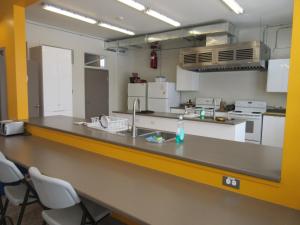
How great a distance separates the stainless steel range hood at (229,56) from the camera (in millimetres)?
4477

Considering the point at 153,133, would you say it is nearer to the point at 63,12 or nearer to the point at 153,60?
the point at 63,12

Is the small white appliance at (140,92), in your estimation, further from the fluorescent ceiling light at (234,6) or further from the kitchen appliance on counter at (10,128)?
the kitchen appliance on counter at (10,128)

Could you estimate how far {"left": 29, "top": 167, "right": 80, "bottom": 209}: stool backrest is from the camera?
1.37 m

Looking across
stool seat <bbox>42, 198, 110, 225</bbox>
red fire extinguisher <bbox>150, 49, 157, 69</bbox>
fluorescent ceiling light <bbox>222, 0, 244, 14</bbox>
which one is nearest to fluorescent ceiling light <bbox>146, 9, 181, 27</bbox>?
fluorescent ceiling light <bbox>222, 0, 244, 14</bbox>

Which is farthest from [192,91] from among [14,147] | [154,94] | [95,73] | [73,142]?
[14,147]

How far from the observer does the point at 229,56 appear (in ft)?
15.6

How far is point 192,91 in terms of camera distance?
6395 millimetres

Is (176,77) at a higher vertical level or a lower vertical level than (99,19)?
lower

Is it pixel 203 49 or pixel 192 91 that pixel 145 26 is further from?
pixel 192 91

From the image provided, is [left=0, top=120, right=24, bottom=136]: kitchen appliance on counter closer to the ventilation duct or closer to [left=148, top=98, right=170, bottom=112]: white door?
[left=148, top=98, right=170, bottom=112]: white door

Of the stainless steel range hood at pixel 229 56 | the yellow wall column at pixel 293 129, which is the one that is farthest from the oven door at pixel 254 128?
the yellow wall column at pixel 293 129

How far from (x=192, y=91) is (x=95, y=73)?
9.39ft

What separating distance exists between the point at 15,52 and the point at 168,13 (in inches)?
110

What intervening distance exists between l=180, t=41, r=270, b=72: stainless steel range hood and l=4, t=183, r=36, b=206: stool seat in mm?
4248
